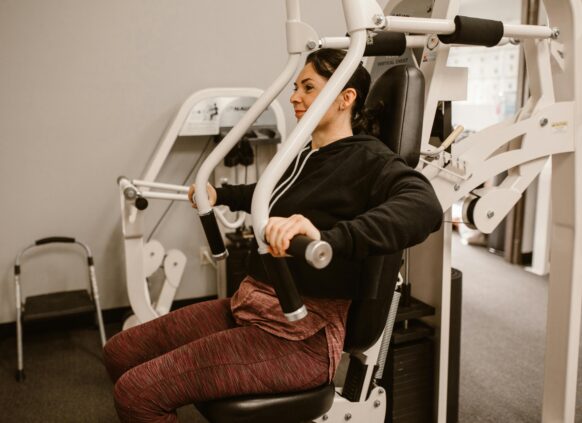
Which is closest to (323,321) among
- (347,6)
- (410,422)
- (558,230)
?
(347,6)

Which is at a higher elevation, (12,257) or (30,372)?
(12,257)

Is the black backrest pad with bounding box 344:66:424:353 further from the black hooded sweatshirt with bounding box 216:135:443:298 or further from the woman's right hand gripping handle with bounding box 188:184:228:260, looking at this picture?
the woman's right hand gripping handle with bounding box 188:184:228:260

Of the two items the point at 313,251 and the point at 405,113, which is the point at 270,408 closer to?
the point at 313,251

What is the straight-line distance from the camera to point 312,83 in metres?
Result: 1.33

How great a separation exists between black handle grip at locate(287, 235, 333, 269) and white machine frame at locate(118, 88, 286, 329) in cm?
155

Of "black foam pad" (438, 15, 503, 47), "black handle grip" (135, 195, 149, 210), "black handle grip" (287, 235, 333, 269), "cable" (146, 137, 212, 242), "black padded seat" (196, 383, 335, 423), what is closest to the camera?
"black handle grip" (287, 235, 333, 269)

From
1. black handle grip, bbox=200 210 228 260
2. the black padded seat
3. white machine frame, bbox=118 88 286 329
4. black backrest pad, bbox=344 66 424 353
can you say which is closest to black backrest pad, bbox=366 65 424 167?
black backrest pad, bbox=344 66 424 353

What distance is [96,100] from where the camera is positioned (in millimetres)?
2822

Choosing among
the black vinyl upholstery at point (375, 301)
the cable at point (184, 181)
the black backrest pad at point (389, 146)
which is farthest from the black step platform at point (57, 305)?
the black backrest pad at point (389, 146)

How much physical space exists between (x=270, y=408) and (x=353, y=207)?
479mm

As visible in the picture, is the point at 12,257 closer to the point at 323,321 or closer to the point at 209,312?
the point at 209,312

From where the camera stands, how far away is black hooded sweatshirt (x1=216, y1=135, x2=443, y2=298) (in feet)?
3.28

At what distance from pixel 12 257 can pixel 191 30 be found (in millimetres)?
1551

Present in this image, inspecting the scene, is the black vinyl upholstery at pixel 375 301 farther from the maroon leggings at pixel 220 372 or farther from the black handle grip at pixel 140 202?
the black handle grip at pixel 140 202
